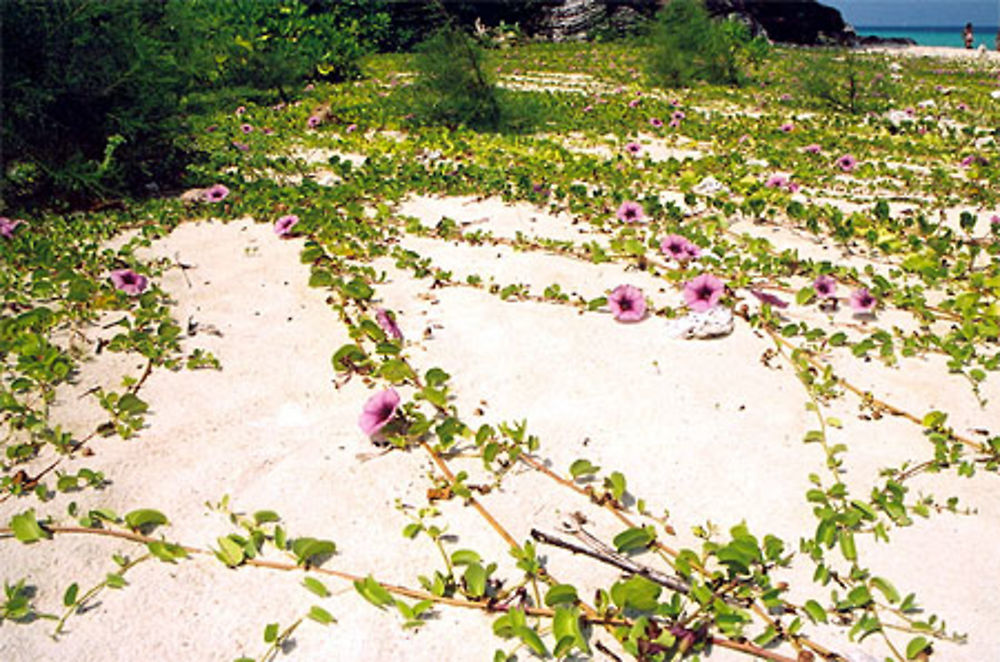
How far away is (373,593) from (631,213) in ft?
9.23

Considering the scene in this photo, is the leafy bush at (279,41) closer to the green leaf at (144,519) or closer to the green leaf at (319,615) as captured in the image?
the green leaf at (144,519)

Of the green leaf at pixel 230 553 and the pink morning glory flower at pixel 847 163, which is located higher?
the pink morning glory flower at pixel 847 163

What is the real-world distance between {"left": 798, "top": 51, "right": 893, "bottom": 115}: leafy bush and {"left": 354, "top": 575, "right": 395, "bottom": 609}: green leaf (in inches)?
328

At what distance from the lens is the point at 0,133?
4.20 m

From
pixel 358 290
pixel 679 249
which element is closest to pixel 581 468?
pixel 358 290

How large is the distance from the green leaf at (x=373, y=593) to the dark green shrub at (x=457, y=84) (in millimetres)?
5656

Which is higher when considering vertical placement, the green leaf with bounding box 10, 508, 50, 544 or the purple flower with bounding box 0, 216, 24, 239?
the purple flower with bounding box 0, 216, 24, 239

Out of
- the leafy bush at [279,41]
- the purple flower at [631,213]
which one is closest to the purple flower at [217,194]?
the leafy bush at [279,41]

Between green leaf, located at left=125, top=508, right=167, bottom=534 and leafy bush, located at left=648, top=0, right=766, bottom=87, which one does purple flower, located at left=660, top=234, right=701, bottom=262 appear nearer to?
green leaf, located at left=125, top=508, right=167, bottom=534

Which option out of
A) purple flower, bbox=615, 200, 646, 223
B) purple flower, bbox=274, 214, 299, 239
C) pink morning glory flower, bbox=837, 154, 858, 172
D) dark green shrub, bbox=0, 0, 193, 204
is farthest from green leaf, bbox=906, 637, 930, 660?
dark green shrub, bbox=0, 0, 193, 204

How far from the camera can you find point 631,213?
3.85 metres

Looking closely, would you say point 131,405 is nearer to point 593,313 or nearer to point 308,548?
point 308,548

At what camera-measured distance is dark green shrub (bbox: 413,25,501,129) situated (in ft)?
22.0

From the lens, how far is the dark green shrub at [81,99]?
4207 millimetres
